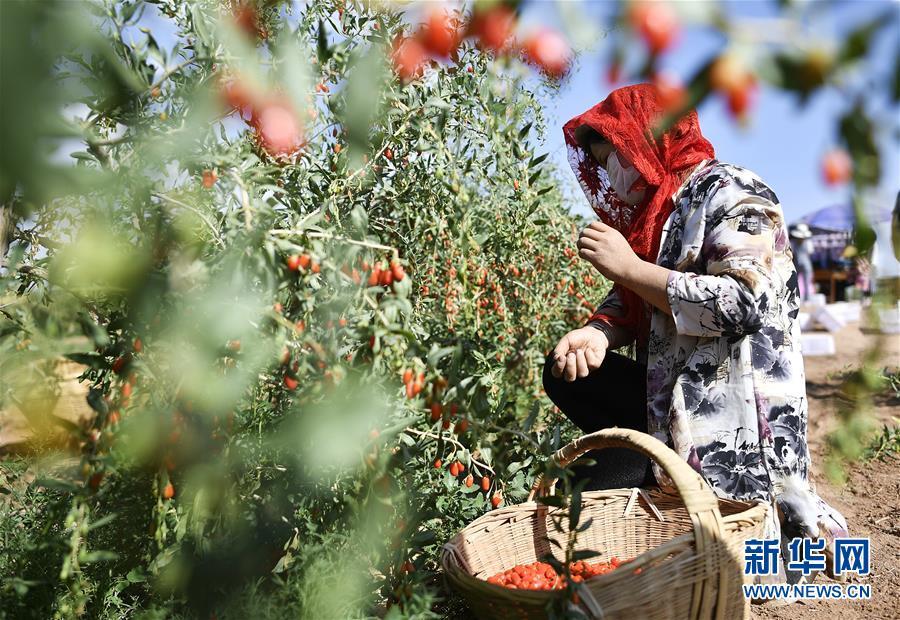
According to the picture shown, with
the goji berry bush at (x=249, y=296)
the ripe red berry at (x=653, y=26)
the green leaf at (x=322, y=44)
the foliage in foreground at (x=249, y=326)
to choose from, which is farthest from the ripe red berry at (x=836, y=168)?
the green leaf at (x=322, y=44)

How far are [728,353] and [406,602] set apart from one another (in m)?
0.84

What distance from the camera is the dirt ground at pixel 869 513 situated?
1.68 metres

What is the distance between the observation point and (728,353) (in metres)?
1.52

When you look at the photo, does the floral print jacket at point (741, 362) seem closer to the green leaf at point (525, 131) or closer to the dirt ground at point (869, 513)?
the dirt ground at point (869, 513)

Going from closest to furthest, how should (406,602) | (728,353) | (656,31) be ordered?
(656,31)
(406,602)
(728,353)

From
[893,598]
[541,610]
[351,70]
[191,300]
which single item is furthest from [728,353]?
[191,300]

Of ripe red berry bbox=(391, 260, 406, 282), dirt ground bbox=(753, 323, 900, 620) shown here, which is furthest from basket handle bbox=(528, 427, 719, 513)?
ripe red berry bbox=(391, 260, 406, 282)

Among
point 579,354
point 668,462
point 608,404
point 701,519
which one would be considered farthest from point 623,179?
point 701,519

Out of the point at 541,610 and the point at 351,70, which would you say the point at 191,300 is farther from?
the point at 541,610

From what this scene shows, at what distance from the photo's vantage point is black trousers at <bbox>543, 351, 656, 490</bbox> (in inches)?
67.2

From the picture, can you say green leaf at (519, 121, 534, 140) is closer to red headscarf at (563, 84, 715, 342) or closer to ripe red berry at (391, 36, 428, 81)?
red headscarf at (563, 84, 715, 342)

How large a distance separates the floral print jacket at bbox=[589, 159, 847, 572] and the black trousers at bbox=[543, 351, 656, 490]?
0.15 metres

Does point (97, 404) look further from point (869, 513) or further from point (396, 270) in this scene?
point (869, 513)

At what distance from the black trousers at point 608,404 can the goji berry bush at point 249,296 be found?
0.17 meters
